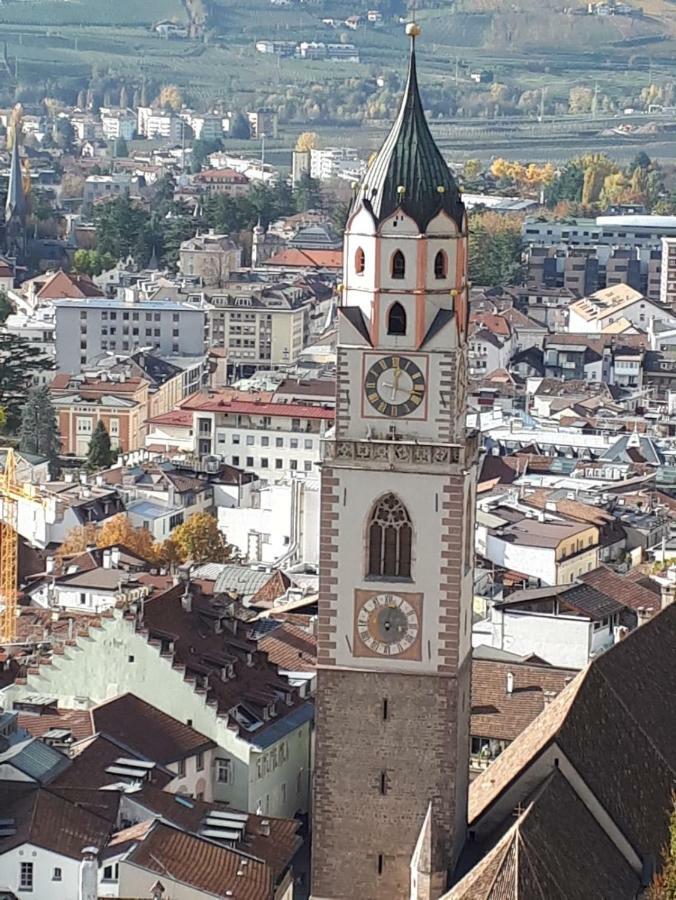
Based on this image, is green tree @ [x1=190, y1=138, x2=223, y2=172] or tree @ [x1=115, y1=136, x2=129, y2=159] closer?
green tree @ [x1=190, y1=138, x2=223, y2=172]

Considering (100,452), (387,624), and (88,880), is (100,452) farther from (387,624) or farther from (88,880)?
(387,624)

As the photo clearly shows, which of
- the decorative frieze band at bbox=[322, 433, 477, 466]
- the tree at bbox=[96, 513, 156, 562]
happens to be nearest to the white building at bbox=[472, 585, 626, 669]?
the tree at bbox=[96, 513, 156, 562]

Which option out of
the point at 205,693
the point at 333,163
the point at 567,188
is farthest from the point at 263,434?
the point at 333,163

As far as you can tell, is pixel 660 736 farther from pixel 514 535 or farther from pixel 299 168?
pixel 299 168

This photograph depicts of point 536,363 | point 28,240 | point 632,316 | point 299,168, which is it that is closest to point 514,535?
point 536,363

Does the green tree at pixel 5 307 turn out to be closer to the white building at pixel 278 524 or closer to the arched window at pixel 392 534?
the white building at pixel 278 524

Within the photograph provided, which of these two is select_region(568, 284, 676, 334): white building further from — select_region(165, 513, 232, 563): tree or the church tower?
the church tower
